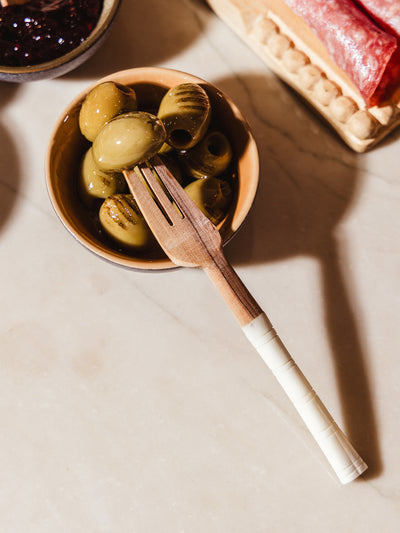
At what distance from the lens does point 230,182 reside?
69 cm

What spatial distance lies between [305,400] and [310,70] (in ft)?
1.61

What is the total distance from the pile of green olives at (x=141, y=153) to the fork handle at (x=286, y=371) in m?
0.10

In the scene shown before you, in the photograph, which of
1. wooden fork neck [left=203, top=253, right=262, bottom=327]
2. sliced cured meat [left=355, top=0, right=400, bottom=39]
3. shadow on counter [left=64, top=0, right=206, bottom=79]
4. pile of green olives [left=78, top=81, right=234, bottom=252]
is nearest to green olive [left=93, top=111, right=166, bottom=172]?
pile of green olives [left=78, top=81, right=234, bottom=252]

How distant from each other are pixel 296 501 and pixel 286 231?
38cm

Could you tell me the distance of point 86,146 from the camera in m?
0.70

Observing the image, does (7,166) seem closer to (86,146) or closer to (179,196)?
(86,146)

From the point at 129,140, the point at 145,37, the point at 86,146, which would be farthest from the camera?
the point at 145,37

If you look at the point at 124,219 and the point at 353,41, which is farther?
the point at 353,41

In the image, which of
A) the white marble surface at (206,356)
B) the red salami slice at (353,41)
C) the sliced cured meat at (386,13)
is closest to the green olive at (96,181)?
the white marble surface at (206,356)

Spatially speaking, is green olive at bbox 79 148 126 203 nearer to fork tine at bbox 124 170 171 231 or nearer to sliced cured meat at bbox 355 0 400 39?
fork tine at bbox 124 170 171 231

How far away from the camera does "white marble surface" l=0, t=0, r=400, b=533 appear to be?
0.67m

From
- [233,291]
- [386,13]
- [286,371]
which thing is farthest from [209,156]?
[386,13]

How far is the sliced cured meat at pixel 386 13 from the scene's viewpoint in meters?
0.76

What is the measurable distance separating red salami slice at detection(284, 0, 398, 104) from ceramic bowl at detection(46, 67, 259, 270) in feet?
0.70
